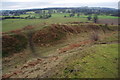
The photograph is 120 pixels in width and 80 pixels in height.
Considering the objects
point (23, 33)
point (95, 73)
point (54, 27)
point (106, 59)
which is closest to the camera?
point (95, 73)

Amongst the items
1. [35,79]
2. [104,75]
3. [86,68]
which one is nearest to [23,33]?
[35,79]

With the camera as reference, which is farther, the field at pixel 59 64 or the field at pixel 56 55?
the field at pixel 56 55

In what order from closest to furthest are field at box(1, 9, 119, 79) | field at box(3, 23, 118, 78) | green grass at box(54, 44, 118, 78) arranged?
green grass at box(54, 44, 118, 78) < field at box(3, 23, 118, 78) < field at box(1, 9, 119, 79)

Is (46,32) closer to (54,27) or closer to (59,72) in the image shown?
(54,27)

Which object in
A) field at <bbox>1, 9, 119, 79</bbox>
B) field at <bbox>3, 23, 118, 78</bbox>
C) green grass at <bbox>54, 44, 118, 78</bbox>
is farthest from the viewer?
field at <bbox>1, 9, 119, 79</bbox>

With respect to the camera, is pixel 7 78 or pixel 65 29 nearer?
pixel 7 78

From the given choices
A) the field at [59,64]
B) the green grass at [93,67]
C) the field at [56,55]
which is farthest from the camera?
the field at [56,55]

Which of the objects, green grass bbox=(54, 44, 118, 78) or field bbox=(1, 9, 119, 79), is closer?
green grass bbox=(54, 44, 118, 78)

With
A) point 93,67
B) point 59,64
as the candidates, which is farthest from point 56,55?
point 93,67

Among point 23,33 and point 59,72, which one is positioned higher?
point 23,33

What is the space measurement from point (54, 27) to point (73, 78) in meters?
30.1

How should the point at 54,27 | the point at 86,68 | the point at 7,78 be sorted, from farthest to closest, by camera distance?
the point at 54,27
the point at 7,78
the point at 86,68

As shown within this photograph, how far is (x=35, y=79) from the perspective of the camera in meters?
18.4

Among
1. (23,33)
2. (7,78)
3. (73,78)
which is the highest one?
(23,33)
